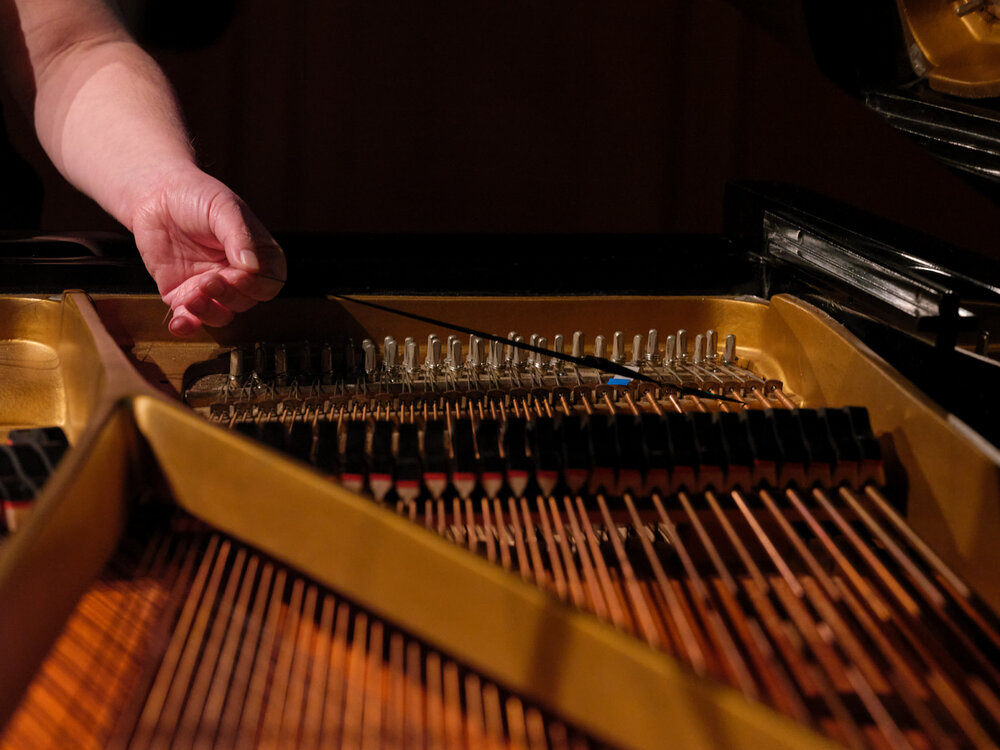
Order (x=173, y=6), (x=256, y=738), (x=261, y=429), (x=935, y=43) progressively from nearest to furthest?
(x=256, y=738), (x=261, y=429), (x=935, y=43), (x=173, y=6)

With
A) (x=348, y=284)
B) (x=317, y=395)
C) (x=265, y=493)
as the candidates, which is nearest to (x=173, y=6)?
(x=348, y=284)

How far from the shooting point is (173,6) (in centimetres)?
279

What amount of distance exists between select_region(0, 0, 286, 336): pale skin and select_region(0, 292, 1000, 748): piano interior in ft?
0.66

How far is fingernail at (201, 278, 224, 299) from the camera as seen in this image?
1.33m

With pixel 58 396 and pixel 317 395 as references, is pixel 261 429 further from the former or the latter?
pixel 58 396

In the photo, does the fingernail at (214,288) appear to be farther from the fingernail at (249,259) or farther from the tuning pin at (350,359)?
the tuning pin at (350,359)

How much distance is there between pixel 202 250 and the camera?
4.82 ft

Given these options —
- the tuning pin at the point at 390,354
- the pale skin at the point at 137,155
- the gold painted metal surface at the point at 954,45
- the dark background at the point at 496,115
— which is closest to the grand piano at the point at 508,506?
the tuning pin at the point at 390,354

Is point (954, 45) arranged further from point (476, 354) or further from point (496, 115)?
point (496, 115)

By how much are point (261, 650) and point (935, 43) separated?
173 centimetres

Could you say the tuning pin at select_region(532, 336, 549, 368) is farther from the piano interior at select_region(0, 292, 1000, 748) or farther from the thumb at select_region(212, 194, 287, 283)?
the thumb at select_region(212, 194, 287, 283)

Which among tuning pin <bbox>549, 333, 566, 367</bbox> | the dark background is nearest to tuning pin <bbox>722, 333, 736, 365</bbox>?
tuning pin <bbox>549, 333, 566, 367</bbox>

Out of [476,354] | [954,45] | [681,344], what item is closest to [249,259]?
[476,354]

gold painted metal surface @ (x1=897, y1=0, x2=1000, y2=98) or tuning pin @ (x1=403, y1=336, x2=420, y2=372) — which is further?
gold painted metal surface @ (x1=897, y1=0, x2=1000, y2=98)
